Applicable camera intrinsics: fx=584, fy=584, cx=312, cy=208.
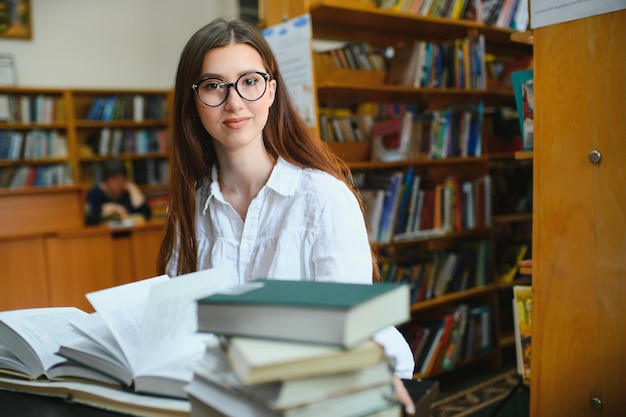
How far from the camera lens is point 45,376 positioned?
0.90m

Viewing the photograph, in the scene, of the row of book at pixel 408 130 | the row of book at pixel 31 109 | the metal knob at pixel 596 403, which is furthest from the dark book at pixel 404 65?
the row of book at pixel 31 109

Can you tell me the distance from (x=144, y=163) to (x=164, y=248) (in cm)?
494

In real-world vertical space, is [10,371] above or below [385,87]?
below

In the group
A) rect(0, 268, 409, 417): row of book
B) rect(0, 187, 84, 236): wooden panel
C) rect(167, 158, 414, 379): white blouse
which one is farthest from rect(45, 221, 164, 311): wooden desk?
rect(0, 268, 409, 417): row of book

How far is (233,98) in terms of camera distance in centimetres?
116

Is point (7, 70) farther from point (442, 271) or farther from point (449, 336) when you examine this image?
point (449, 336)

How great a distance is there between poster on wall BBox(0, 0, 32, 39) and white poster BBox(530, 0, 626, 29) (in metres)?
5.29

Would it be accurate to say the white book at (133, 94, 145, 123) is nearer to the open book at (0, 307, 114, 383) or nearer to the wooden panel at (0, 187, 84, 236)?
the wooden panel at (0, 187, 84, 236)

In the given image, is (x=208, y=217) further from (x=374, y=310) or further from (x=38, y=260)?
(x=38, y=260)

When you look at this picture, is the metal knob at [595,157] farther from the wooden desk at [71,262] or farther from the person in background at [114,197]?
the person in background at [114,197]

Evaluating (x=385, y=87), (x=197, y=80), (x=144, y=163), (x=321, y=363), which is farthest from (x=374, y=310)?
(x=144, y=163)

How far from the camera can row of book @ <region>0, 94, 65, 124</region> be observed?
5355 millimetres

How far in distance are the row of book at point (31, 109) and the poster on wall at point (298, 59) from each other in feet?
12.2

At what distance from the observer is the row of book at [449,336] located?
3.04m
